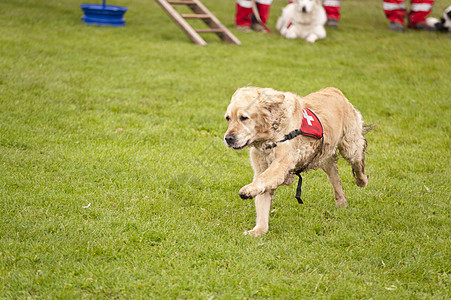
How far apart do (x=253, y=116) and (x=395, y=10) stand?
1084 cm

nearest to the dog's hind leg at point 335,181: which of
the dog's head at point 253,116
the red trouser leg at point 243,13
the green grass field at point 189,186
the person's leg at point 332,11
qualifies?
the green grass field at point 189,186

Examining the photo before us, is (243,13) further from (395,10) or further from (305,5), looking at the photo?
(395,10)

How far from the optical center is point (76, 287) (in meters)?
3.31

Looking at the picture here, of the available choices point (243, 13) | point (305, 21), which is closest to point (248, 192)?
point (305, 21)

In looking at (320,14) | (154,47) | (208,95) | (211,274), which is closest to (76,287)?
(211,274)

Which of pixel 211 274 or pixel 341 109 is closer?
pixel 211 274

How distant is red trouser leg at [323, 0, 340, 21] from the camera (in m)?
13.6

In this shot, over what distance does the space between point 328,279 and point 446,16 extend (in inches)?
436

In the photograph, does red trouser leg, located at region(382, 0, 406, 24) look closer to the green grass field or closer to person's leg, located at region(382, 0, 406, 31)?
person's leg, located at region(382, 0, 406, 31)

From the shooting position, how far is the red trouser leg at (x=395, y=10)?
1287 cm

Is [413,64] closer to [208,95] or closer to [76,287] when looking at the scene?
[208,95]

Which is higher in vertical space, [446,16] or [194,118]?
[446,16]

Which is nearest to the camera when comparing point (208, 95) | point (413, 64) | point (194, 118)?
point (194, 118)

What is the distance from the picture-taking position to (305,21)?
12.1m
